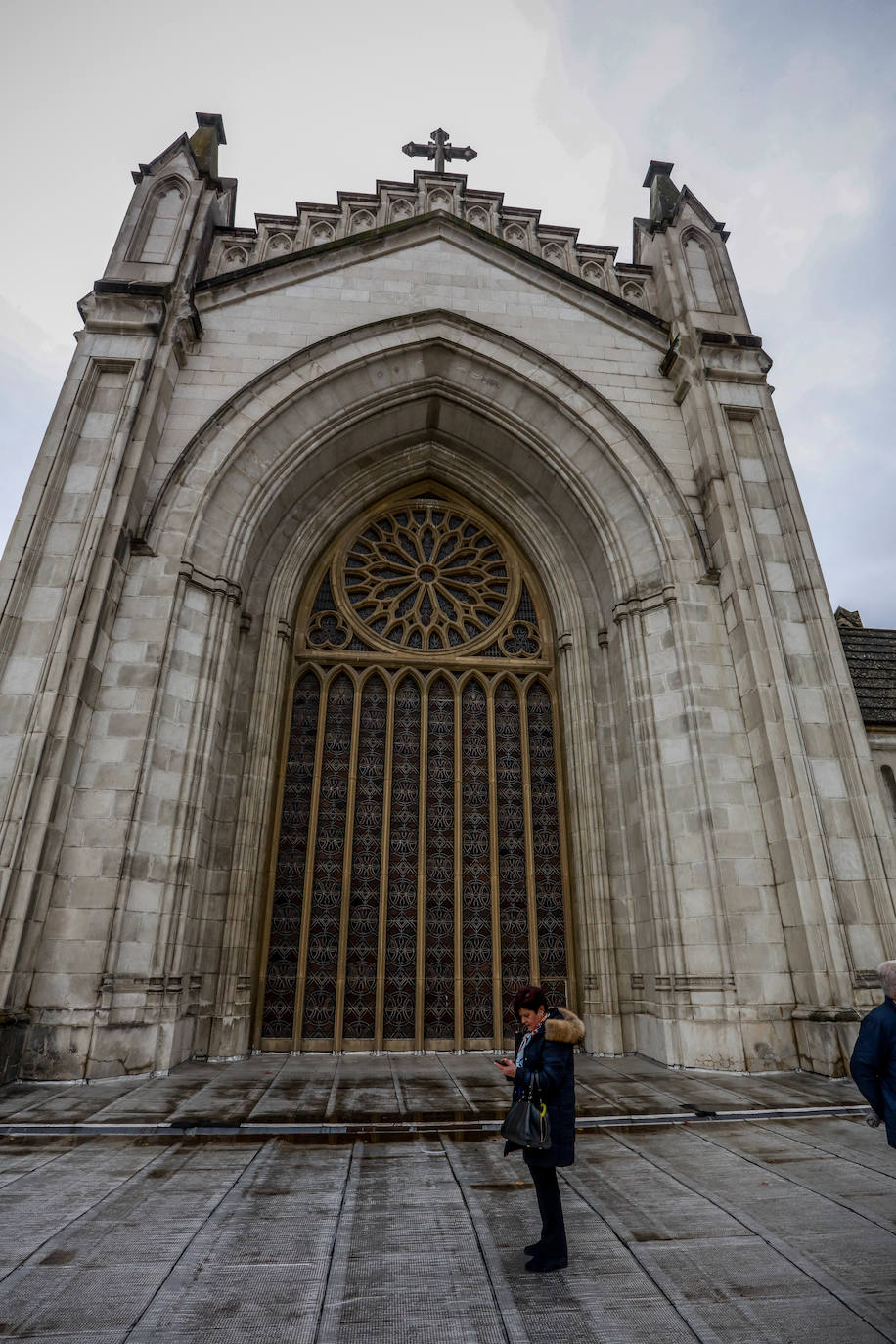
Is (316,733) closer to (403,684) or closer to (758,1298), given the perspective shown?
(403,684)

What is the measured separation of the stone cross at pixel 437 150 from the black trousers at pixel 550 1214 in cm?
1660

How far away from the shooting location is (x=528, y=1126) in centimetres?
270

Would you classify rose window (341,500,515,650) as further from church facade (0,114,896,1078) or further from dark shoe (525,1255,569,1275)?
dark shoe (525,1255,569,1275)

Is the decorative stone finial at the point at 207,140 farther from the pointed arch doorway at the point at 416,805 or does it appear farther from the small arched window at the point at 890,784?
the small arched window at the point at 890,784

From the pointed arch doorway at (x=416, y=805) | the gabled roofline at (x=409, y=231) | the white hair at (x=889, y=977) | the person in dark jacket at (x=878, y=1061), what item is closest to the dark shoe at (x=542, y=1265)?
the person in dark jacket at (x=878, y=1061)

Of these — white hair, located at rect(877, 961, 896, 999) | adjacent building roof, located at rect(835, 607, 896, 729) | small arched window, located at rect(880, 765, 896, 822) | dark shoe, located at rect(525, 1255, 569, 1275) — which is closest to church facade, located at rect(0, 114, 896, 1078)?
small arched window, located at rect(880, 765, 896, 822)

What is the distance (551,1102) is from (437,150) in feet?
55.1

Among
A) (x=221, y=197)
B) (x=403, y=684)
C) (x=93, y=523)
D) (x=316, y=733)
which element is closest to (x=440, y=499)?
(x=403, y=684)

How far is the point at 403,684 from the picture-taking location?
10688 millimetres

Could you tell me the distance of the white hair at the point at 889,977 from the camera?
3.01 m

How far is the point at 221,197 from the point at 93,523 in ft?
26.5

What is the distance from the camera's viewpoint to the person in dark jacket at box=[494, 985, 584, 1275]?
2.71 metres

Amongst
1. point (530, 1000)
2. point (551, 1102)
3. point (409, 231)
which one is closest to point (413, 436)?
point (409, 231)

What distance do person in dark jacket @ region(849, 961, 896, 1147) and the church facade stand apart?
4808mm
